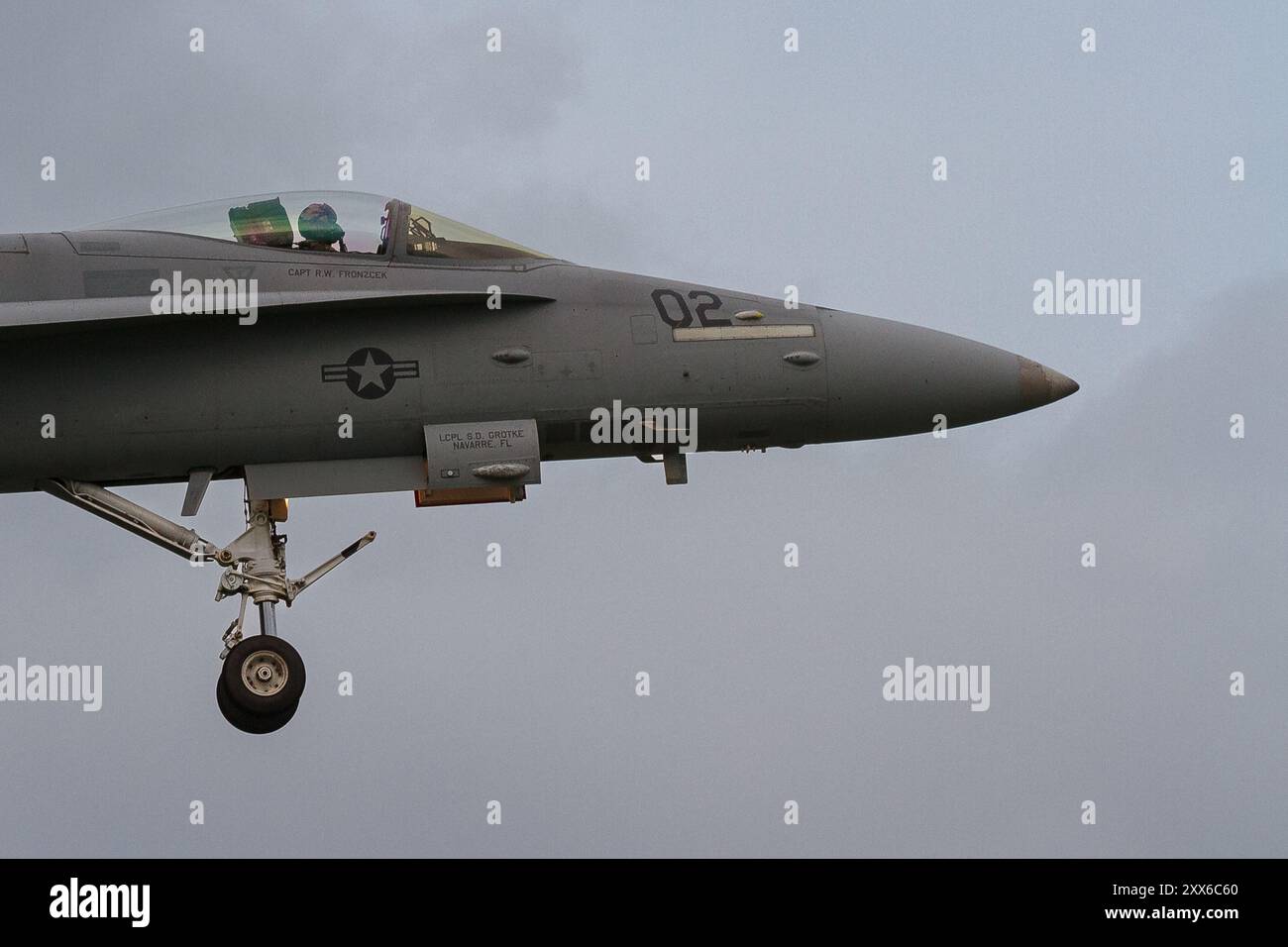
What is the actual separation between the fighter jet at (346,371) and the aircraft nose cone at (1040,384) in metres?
0.98

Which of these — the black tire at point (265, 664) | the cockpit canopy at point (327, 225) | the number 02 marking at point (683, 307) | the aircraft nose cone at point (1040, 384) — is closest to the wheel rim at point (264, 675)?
the black tire at point (265, 664)

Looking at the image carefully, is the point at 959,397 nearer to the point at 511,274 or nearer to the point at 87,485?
the point at 511,274

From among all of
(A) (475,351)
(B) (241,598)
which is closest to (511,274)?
(A) (475,351)

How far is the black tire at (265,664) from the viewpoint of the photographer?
70.3 feet

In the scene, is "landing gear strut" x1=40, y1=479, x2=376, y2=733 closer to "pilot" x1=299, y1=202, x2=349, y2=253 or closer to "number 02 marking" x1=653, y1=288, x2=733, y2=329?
"pilot" x1=299, y1=202, x2=349, y2=253

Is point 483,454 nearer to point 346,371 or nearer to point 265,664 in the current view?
point 346,371

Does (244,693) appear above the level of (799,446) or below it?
below

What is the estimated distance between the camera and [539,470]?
71.4 ft

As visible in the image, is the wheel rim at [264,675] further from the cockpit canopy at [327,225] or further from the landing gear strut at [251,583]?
the cockpit canopy at [327,225]

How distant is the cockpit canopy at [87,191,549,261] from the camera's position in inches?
872

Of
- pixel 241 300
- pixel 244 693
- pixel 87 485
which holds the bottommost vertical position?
pixel 244 693

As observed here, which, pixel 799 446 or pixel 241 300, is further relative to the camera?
pixel 799 446

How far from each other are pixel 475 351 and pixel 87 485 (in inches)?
156

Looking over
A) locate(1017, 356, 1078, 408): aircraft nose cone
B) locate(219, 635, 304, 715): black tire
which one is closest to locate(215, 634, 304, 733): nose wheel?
locate(219, 635, 304, 715): black tire
